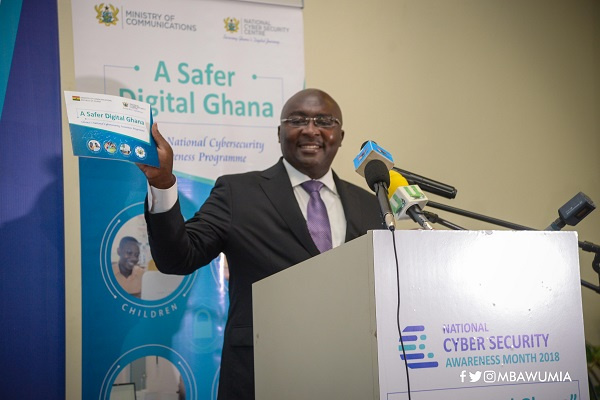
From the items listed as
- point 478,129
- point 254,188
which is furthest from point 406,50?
point 254,188

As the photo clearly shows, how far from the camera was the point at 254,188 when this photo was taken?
2.62 meters

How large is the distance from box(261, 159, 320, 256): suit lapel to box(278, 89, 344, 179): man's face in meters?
0.09

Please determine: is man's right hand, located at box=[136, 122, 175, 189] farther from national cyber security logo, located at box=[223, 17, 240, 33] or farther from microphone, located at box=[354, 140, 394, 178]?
national cyber security logo, located at box=[223, 17, 240, 33]

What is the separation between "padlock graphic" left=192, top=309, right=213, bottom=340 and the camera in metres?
3.12

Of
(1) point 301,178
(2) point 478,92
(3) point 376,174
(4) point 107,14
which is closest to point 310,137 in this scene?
(1) point 301,178

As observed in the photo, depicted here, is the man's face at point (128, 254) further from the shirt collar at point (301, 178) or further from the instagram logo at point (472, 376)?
the instagram logo at point (472, 376)

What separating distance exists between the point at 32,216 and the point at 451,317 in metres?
2.22

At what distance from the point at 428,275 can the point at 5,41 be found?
7.99 ft

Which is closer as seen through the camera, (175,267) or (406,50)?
(175,267)

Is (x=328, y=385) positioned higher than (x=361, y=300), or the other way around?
(x=361, y=300)

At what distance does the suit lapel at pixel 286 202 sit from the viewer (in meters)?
2.41

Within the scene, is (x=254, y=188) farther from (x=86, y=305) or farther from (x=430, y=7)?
(x=430, y=7)

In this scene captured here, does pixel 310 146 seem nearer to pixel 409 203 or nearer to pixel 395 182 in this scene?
pixel 395 182

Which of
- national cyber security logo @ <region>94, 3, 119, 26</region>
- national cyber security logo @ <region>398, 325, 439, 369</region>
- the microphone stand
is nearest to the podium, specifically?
national cyber security logo @ <region>398, 325, 439, 369</region>
